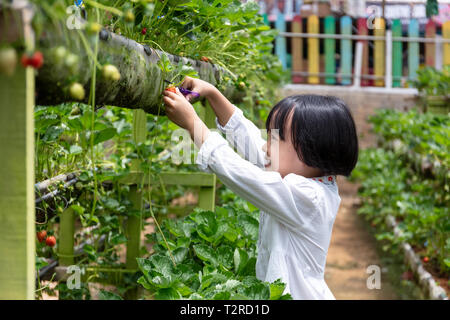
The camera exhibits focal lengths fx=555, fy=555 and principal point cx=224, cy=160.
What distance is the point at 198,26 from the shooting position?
1.78 metres

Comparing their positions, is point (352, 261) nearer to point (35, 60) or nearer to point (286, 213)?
point (286, 213)

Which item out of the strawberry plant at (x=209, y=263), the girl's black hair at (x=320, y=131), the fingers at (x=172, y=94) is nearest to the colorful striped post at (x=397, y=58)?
the strawberry plant at (x=209, y=263)

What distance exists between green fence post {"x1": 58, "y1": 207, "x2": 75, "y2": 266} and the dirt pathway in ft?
7.13

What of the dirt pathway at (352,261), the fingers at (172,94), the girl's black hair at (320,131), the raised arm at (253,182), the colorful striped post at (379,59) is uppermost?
the colorful striped post at (379,59)

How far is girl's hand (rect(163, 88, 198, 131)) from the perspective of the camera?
4.84 ft

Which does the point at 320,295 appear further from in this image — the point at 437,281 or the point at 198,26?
the point at 437,281

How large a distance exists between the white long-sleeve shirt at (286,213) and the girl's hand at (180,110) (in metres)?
0.08

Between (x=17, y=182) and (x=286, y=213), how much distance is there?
3.06 ft

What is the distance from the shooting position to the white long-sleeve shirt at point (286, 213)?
5.02ft

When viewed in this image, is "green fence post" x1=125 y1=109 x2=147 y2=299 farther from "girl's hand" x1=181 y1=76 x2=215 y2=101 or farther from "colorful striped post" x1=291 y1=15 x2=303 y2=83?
"colorful striped post" x1=291 y1=15 x2=303 y2=83

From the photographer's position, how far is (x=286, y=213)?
1604 millimetres

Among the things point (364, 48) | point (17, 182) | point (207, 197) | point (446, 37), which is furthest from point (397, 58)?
point (17, 182)

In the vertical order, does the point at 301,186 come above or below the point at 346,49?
below

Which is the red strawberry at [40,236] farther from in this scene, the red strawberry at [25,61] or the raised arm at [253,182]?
the red strawberry at [25,61]
